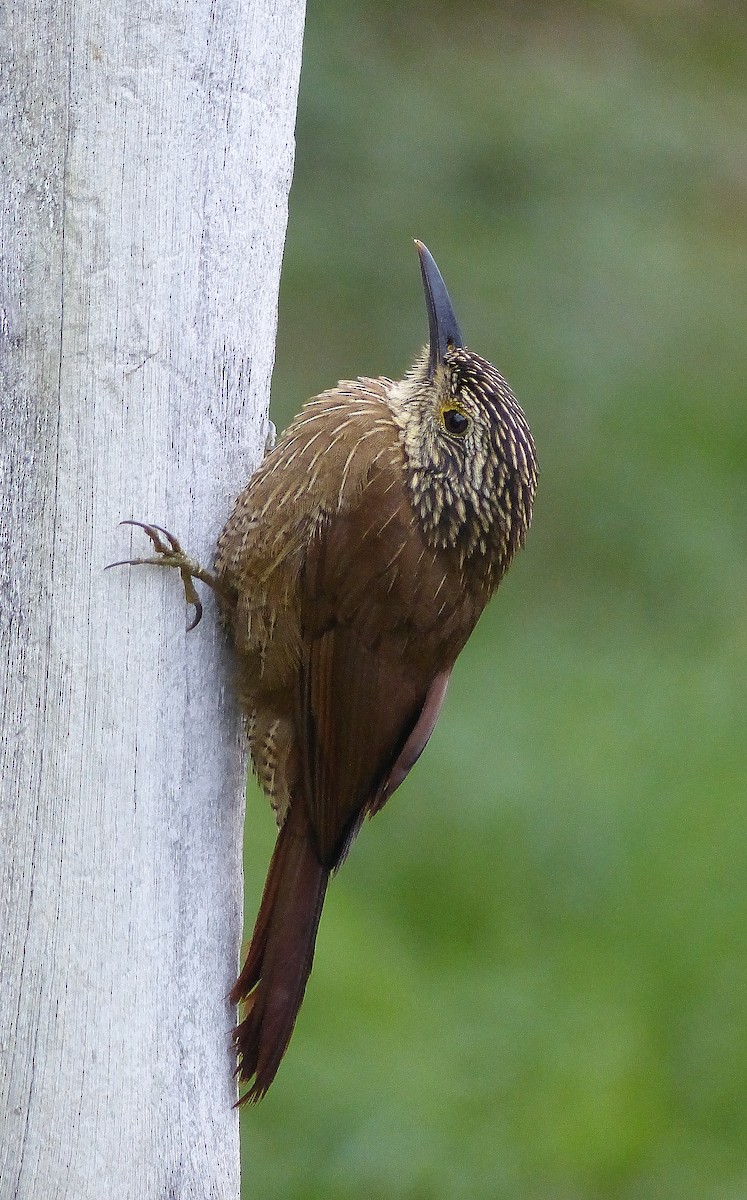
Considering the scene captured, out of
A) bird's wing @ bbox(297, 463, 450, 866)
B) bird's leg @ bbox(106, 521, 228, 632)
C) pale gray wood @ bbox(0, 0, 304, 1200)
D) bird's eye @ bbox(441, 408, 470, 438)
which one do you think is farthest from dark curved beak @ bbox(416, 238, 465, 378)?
bird's leg @ bbox(106, 521, 228, 632)

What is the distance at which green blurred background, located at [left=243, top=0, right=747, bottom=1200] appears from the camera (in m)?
4.82

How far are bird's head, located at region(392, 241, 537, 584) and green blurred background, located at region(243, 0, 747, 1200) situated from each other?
218cm

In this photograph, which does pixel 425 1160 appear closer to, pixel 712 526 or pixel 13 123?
pixel 13 123

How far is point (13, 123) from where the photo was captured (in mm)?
2299

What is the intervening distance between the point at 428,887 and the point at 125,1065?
349 cm

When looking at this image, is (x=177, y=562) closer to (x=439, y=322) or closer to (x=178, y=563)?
(x=178, y=563)

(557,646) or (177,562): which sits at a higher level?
(177,562)

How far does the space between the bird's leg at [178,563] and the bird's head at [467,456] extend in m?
0.54

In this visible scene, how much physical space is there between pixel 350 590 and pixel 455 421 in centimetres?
44

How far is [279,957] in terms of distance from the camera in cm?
274

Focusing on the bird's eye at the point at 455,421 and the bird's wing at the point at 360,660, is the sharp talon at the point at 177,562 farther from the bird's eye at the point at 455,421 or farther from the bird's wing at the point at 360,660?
the bird's eye at the point at 455,421

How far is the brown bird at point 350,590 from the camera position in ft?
9.24

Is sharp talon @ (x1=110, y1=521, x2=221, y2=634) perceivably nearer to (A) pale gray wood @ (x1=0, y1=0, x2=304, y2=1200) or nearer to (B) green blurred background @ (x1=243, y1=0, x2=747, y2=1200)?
(A) pale gray wood @ (x1=0, y1=0, x2=304, y2=1200)

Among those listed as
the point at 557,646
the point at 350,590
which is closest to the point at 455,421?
the point at 350,590
